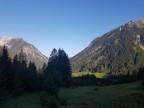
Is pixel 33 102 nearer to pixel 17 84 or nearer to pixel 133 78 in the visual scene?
pixel 17 84

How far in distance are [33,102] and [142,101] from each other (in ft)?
89.0

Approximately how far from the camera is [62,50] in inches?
4692

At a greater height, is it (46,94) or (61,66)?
(61,66)

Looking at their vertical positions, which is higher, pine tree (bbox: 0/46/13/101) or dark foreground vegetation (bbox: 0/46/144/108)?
pine tree (bbox: 0/46/13/101)

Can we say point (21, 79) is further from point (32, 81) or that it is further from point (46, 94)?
point (46, 94)

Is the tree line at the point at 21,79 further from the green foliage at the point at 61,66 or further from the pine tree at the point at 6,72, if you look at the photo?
the green foliage at the point at 61,66

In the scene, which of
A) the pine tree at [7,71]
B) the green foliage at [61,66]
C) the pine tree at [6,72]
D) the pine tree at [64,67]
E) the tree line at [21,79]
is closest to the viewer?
the tree line at [21,79]

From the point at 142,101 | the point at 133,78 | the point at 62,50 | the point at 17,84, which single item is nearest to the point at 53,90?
the point at 17,84

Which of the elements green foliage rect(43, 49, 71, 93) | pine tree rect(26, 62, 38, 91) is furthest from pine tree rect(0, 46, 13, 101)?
green foliage rect(43, 49, 71, 93)

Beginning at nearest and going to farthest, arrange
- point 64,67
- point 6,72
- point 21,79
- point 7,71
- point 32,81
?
1. point 21,79
2. point 6,72
3. point 7,71
4. point 32,81
5. point 64,67

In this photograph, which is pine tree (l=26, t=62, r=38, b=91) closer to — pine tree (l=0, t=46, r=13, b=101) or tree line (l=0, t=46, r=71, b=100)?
tree line (l=0, t=46, r=71, b=100)

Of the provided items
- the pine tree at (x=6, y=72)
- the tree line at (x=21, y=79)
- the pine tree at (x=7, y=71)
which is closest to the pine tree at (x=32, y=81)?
the tree line at (x=21, y=79)

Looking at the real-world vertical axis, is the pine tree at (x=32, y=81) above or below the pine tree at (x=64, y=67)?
below

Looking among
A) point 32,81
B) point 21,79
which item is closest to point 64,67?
point 32,81
